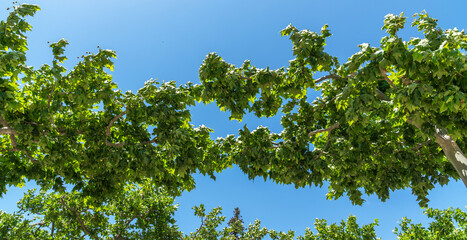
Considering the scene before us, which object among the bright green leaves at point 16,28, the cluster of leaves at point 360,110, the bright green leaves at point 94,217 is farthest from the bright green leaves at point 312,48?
the bright green leaves at point 94,217

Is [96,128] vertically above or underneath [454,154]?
above

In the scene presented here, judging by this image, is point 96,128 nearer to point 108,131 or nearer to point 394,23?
point 108,131

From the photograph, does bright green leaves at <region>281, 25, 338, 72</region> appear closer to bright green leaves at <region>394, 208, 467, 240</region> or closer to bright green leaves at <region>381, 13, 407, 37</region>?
bright green leaves at <region>381, 13, 407, 37</region>

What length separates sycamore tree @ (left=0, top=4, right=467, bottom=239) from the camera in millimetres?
7273

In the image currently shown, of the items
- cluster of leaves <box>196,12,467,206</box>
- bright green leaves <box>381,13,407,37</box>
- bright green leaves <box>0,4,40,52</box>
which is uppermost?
bright green leaves <box>0,4,40,52</box>

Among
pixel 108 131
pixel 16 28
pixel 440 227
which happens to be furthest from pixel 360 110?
pixel 440 227

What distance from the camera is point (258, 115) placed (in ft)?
34.1

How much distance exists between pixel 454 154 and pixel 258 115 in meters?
5.66

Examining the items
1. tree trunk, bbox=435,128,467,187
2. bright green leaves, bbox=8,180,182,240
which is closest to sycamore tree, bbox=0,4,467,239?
tree trunk, bbox=435,128,467,187

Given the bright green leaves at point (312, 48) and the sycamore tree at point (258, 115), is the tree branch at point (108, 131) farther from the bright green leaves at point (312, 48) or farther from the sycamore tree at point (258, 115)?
the bright green leaves at point (312, 48)

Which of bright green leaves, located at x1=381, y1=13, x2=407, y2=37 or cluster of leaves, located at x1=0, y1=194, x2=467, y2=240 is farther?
cluster of leaves, located at x1=0, y1=194, x2=467, y2=240

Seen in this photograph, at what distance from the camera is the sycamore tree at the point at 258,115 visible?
23.9 ft

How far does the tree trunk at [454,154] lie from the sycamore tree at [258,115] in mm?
28

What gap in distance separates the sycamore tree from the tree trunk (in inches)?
1.1
